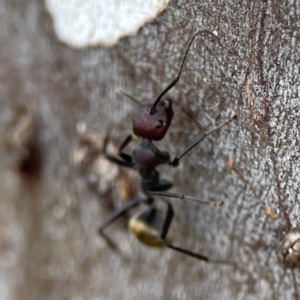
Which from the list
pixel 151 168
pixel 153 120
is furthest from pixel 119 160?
pixel 153 120

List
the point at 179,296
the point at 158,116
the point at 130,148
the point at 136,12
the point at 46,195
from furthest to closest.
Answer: the point at 46,195 → the point at 130,148 → the point at 179,296 → the point at 158,116 → the point at 136,12

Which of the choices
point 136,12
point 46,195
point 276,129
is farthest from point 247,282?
point 46,195

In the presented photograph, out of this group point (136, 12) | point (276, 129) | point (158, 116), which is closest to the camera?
point (276, 129)

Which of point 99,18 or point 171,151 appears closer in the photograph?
point 99,18

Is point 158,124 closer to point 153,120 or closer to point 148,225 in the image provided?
point 153,120

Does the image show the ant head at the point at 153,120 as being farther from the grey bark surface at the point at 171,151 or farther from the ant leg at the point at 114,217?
the ant leg at the point at 114,217

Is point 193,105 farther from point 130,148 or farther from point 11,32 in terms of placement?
point 11,32
